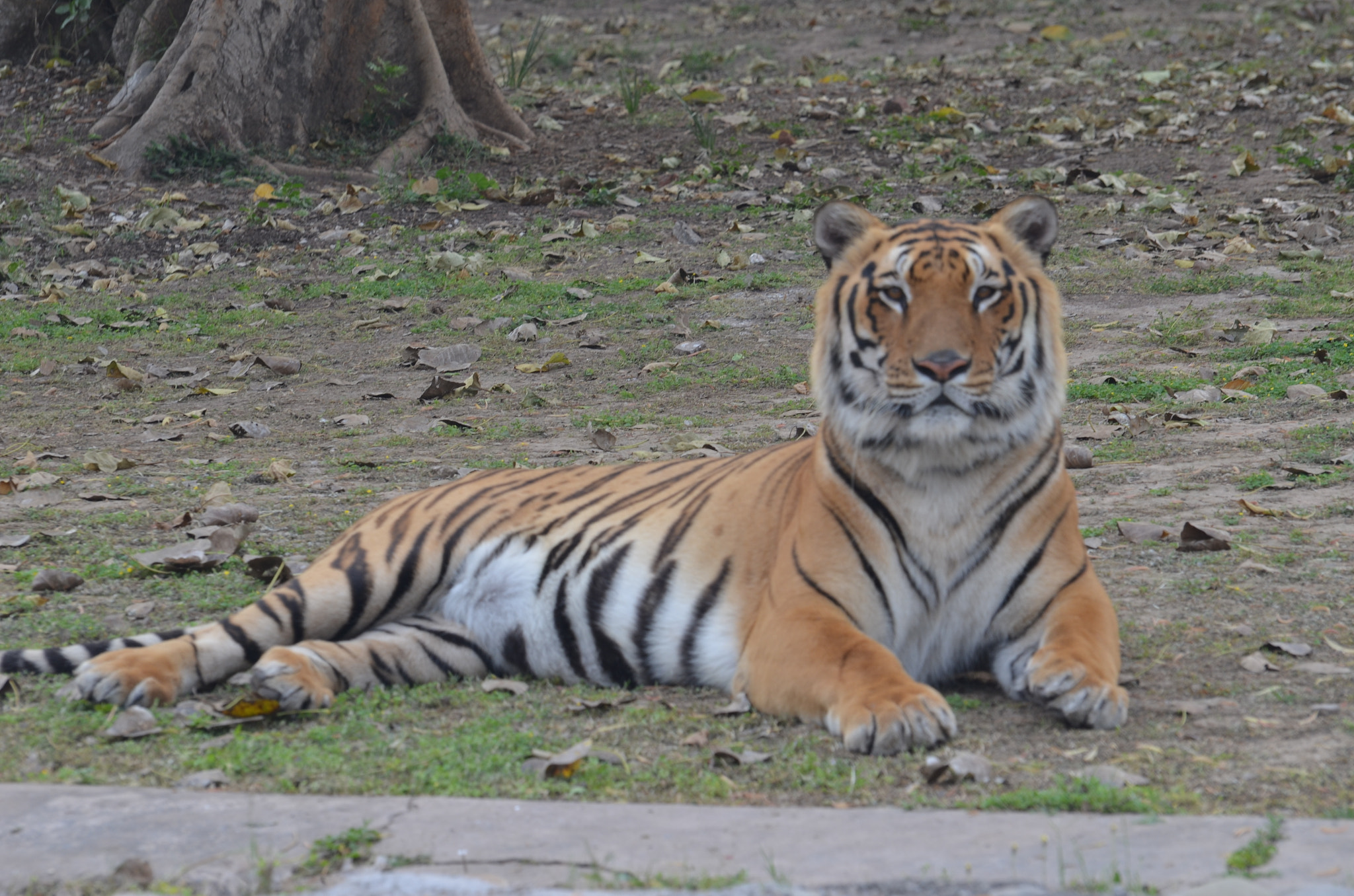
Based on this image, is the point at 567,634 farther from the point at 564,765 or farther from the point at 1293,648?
the point at 1293,648

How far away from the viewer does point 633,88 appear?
13.3m

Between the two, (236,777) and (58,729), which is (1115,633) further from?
(58,729)

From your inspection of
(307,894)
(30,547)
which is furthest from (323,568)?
(307,894)

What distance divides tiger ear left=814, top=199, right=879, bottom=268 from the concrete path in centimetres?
159

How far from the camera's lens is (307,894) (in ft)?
7.37

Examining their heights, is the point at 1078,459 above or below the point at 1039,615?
below

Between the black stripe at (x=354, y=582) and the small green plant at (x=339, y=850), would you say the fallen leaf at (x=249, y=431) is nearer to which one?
the black stripe at (x=354, y=582)

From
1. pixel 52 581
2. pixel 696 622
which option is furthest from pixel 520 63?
pixel 696 622

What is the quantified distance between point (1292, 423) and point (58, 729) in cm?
471

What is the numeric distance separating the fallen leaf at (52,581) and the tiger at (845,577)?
75 centimetres

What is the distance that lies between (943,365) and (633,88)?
417 inches

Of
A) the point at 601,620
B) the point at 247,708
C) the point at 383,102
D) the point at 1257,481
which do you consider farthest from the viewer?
the point at 383,102

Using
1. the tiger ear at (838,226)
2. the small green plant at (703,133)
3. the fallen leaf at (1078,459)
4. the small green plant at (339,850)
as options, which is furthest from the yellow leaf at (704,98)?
the small green plant at (339,850)

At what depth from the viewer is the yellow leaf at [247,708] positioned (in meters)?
3.36
